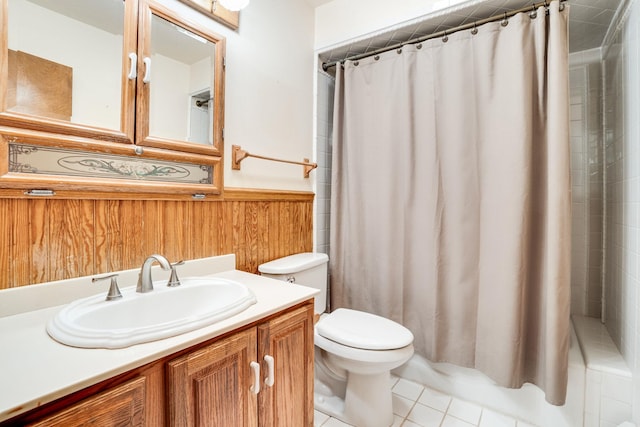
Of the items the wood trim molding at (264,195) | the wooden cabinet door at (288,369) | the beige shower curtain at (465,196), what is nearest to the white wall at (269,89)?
the wood trim molding at (264,195)

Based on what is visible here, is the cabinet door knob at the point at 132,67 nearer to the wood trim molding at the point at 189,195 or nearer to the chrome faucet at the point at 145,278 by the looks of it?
the wood trim molding at the point at 189,195

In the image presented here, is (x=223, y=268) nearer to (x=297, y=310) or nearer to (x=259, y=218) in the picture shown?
(x=259, y=218)

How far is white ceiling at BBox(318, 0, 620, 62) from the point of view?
1.45 m

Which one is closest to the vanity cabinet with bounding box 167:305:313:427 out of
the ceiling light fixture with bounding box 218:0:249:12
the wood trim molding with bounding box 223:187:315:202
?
the wood trim molding with bounding box 223:187:315:202

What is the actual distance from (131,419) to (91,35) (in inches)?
45.2

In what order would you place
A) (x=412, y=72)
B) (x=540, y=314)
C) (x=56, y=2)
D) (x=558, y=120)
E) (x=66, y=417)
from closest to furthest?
1. (x=66, y=417)
2. (x=56, y=2)
3. (x=558, y=120)
4. (x=540, y=314)
5. (x=412, y=72)

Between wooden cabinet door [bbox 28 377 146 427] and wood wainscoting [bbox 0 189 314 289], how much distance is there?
1.78 ft

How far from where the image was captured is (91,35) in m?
0.98

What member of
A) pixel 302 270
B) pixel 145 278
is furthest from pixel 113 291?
pixel 302 270

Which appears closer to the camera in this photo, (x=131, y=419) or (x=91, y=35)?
(x=131, y=419)

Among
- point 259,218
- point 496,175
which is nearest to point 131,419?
point 259,218

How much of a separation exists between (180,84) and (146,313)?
90cm

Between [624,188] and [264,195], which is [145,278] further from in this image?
[624,188]

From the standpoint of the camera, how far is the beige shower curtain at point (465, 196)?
1.34 m
